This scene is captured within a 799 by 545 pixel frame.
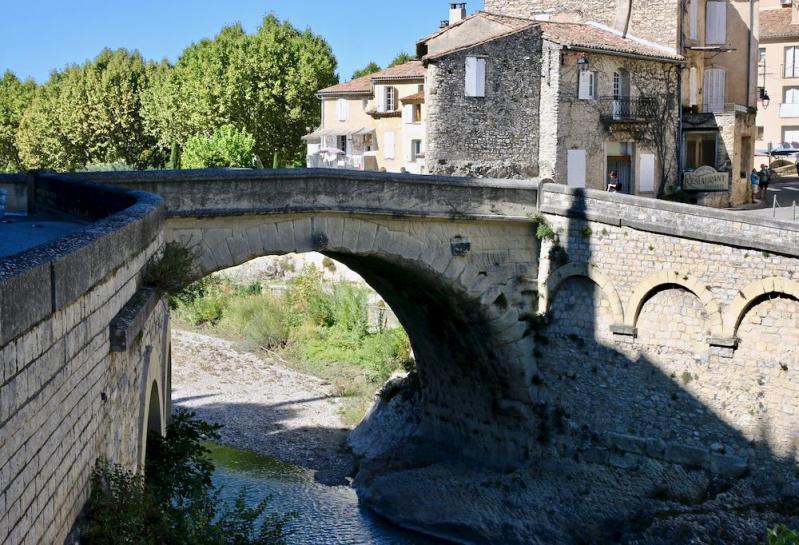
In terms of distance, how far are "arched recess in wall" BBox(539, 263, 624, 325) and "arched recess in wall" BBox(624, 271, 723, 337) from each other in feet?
0.58

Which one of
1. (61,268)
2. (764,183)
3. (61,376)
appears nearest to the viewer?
(61,268)

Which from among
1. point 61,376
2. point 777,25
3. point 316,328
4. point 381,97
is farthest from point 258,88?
point 61,376

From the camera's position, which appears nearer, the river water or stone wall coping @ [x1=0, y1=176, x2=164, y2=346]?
stone wall coping @ [x1=0, y1=176, x2=164, y2=346]

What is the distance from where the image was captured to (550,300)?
19.7 metres

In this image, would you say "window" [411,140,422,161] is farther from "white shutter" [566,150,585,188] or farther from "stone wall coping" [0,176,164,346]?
"stone wall coping" [0,176,164,346]

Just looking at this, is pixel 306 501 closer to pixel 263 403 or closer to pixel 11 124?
pixel 263 403

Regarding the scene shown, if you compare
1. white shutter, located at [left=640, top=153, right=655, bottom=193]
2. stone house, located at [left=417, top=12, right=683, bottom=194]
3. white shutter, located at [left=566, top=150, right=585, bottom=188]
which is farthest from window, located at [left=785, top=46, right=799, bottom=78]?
white shutter, located at [left=566, top=150, right=585, bottom=188]

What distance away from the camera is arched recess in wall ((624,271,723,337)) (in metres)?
17.6

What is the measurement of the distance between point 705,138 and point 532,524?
17.4m

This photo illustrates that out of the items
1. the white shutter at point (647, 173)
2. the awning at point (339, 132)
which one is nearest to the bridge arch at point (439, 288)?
the white shutter at point (647, 173)

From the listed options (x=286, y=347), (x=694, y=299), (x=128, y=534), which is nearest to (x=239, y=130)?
(x=286, y=347)

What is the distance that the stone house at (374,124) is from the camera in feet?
135

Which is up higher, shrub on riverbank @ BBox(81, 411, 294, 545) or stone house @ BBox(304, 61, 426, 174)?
stone house @ BBox(304, 61, 426, 174)

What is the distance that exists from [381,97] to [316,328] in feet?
47.8
